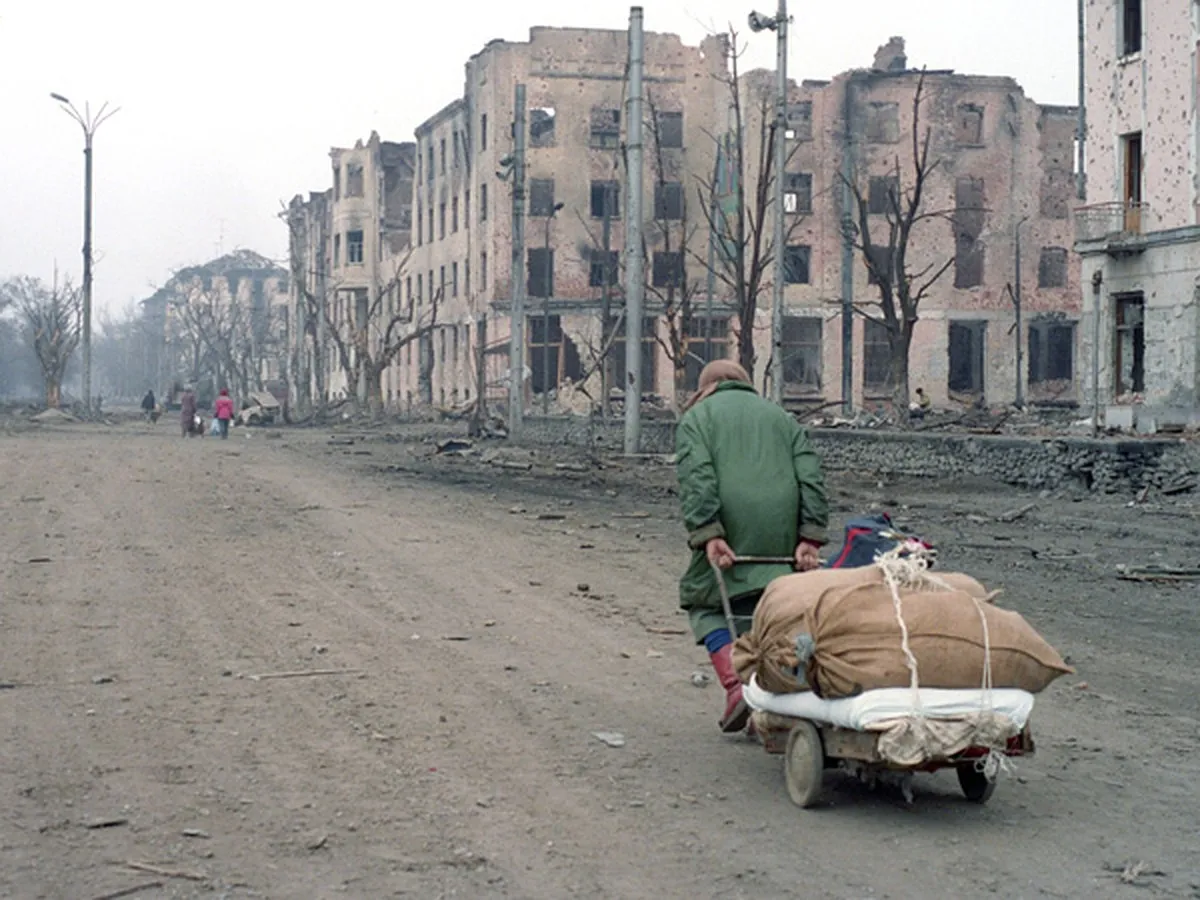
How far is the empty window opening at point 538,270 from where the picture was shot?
69.4 meters

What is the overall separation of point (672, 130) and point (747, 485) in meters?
65.1

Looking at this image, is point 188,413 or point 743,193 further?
point 743,193

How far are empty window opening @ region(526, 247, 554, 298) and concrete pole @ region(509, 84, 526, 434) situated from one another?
29.8m

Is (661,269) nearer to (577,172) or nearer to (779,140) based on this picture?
(577,172)

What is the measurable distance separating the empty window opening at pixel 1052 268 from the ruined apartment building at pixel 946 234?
0.06 metres

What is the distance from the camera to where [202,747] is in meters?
6.98

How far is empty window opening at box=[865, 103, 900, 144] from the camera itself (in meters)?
70.1

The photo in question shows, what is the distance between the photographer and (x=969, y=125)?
6981 centimetres

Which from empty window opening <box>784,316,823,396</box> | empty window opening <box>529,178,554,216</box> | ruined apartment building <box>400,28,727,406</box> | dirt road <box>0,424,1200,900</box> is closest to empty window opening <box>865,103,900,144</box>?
ruined apartment building <box>400,28,727,406</box>

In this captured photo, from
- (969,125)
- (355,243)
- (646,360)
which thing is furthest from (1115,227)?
(355,243)

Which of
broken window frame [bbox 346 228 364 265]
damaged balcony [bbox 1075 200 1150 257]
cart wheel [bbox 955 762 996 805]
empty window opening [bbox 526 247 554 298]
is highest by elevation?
broken window frame [bbox 346 228 364 265]

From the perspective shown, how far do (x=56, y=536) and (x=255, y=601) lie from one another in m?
5.12

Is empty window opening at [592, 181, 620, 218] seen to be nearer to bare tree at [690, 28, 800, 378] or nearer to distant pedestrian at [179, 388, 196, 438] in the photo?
bare tree at [690, 28, 800, 378]

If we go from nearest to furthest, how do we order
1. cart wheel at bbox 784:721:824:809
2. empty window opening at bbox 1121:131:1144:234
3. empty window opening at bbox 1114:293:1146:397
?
cart wheel at bbox 784:721:824:809 < empty window opening at bbox 1121:131:1144:234 < empty window opening at bbox 1114:293:1146:397
